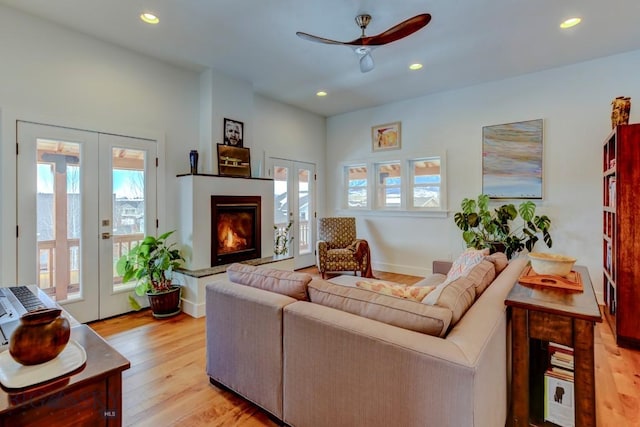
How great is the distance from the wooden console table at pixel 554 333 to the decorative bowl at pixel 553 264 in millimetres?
187

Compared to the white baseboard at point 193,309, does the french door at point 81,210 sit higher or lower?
higher

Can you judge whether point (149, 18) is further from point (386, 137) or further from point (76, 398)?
point (386, 137)

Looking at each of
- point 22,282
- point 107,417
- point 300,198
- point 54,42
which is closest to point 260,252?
point 300,198

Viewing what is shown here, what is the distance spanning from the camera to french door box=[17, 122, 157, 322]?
287 centimetres

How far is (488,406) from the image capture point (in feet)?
4.15

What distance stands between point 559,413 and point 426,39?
3.23m

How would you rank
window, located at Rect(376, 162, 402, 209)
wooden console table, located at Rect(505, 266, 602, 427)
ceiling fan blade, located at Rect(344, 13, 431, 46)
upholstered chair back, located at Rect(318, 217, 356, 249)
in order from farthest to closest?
1. window, located at Rect(376, 162, 402, 209)
2. upholstered chair back, located at Rect(318, 217, 356, 249)
3. ceiling fan blade, located at Rect(344, 13, 431, 46)
4. wooden console table, located at Rect(505, 266, 602, 427)

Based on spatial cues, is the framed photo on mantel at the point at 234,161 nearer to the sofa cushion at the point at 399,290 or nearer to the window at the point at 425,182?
the window at the point at 425,182

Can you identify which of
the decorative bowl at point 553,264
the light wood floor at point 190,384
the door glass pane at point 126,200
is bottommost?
the light wood floor at point 190,384

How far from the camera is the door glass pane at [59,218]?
295 cm

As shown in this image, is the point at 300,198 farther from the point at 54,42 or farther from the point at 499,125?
the point at 54,42

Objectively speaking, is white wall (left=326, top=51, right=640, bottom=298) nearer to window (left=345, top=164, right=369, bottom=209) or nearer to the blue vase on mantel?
window (left=345, top=164, right=369, bottom=209)

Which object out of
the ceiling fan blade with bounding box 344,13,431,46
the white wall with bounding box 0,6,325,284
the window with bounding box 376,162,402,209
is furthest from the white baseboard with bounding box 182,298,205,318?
the window with bounding box 376,162,402,209

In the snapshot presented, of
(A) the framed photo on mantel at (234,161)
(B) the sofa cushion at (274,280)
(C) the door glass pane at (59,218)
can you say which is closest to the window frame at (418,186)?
(A) the framed photo on mantel at (234,161)
